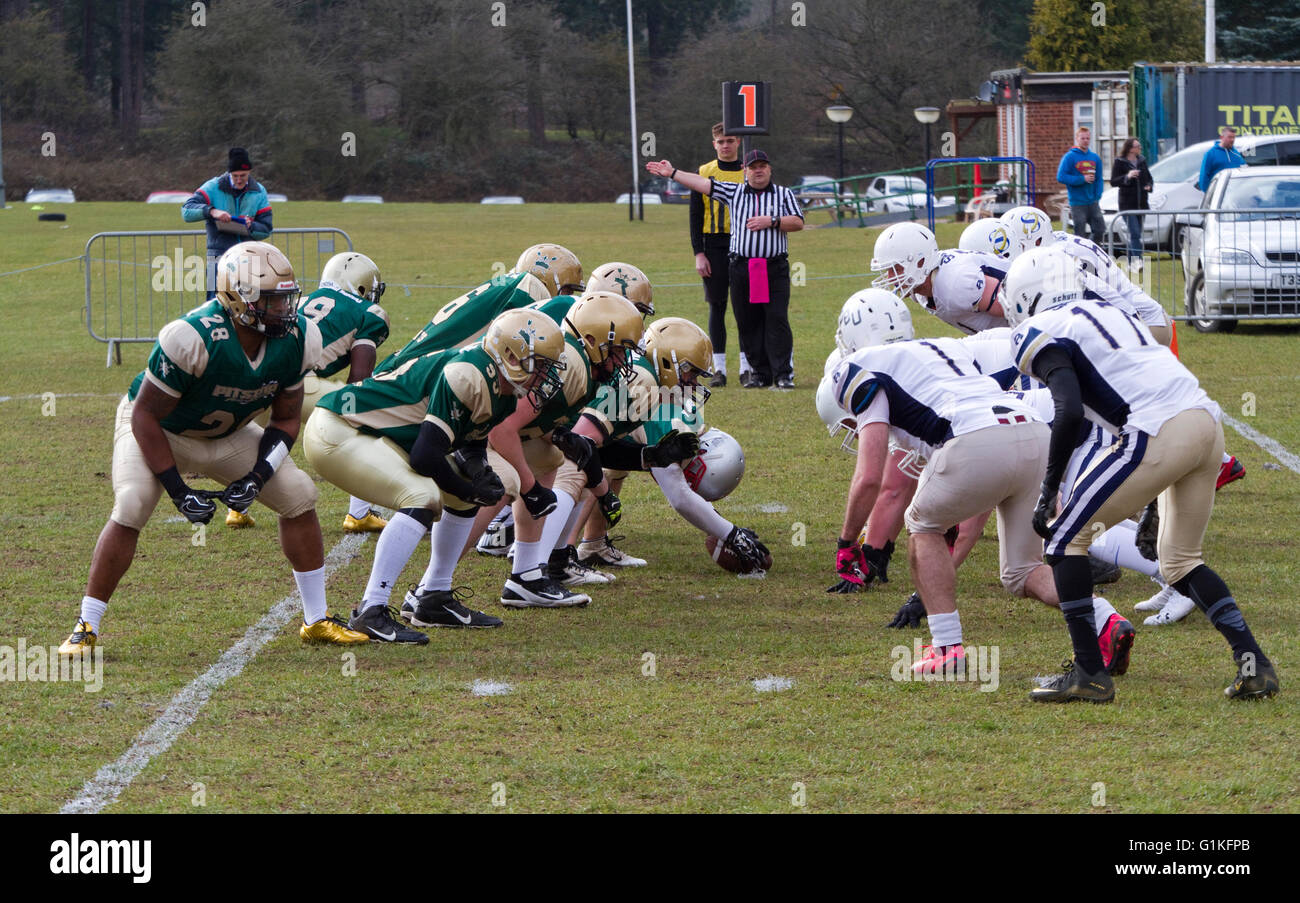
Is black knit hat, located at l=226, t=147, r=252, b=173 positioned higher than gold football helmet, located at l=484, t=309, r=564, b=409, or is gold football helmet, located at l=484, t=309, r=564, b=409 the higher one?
black knit hat, located at l=226, t=147, r=252, b=173

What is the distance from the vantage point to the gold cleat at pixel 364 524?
28.5ft

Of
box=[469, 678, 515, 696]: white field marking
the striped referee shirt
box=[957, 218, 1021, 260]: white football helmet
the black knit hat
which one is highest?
the black knit hat

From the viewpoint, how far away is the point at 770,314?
43.4 feet

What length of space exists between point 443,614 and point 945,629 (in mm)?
2161

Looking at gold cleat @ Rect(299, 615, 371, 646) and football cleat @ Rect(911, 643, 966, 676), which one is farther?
gold cleat @ Rect(299, 615, 371, 646)

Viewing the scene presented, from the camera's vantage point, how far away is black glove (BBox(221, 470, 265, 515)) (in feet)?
19.8

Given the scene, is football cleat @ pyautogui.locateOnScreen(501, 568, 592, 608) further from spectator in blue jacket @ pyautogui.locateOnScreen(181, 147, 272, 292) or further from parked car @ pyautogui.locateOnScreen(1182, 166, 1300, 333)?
parked car @ pyautogui.locateOnScreen(1182, 166, 1300, 333)

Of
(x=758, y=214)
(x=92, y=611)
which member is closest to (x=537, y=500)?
(x=92, y=611)

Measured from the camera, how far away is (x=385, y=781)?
15.6ft

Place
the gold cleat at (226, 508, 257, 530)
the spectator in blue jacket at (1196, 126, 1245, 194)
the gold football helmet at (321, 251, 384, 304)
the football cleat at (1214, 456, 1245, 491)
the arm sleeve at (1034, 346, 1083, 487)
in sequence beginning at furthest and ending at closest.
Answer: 1. the spectator in blue jacket at (1196, 126, 1245, 194)
2. the gold cleat at (226, 508, 257, 530)
3. the gold football helmet at (321, 251, 384, 304)
4. the football cleat at (1214, 456, 1245, 491)
5. the arm sleeve at (1034, 346, 1083, 487)

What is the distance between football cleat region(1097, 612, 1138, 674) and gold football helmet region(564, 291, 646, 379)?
2.34 meters

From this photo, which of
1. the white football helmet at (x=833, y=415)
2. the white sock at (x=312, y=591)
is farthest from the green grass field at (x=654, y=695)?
the white football helmet at (x=833, y=415)

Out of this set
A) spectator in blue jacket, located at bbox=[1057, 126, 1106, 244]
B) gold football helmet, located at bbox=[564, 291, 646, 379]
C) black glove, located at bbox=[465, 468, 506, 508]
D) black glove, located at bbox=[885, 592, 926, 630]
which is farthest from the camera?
spectator in blue jacket, located at bbox=[1057, 126, 1106, 244]

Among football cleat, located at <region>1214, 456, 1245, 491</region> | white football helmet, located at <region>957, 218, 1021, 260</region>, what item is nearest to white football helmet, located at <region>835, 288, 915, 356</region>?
white football helmet, located at <region>957, 218, 1021, 260</region>
